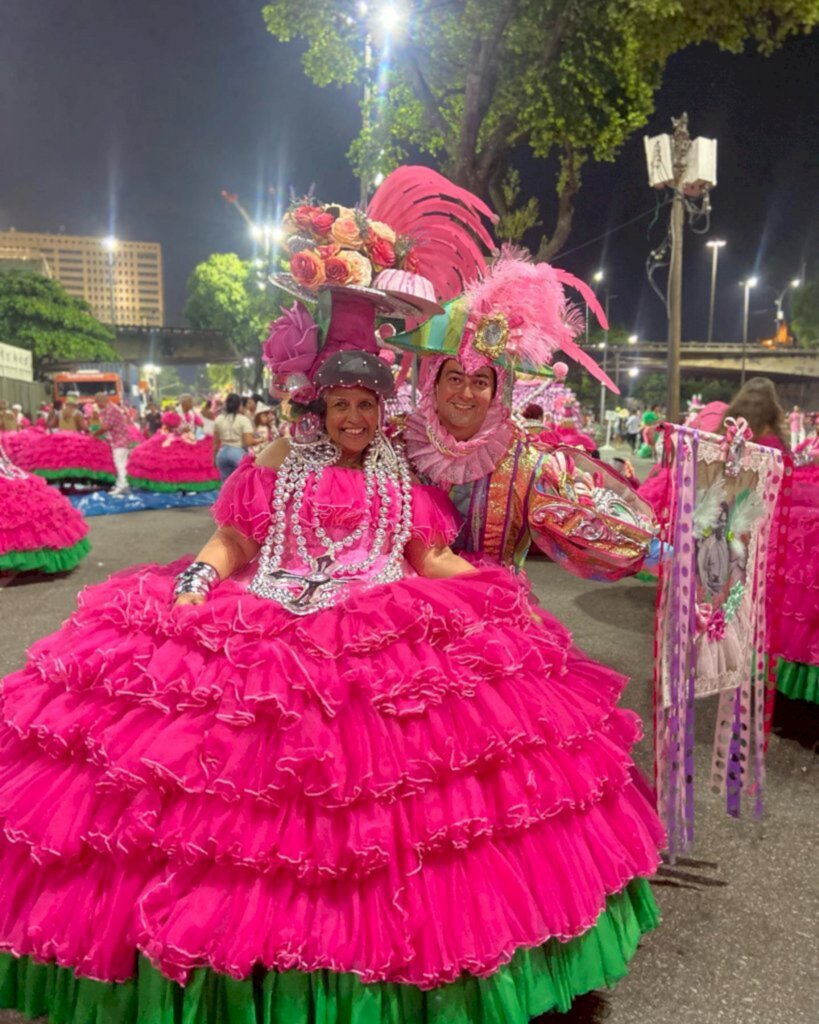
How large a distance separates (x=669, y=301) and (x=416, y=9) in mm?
6008

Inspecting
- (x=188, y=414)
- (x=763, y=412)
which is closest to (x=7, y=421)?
(x=188, y=414)

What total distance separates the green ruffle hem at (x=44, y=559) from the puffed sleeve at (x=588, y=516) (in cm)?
661

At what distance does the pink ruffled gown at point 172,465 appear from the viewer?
46.1ft

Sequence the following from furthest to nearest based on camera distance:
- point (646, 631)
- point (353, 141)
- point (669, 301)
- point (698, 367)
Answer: point (698, 367) → point (353, 141) → point (669, 301) → point (646, 631)

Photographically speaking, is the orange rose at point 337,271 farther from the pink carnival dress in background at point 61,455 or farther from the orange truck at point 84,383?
the orange truck at point 84,383

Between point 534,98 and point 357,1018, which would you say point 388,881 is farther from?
point 534,98

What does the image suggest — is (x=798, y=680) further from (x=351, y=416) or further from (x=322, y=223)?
(x=322, y=223)

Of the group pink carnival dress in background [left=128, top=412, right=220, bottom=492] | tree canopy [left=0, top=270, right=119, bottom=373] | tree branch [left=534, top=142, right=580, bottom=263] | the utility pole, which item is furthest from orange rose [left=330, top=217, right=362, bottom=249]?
tree canopy [left=0, top=270, right=119, bottom=373]

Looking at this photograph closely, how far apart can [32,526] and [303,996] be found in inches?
276

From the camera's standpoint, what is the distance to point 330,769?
177 cm

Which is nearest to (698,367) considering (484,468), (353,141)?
(353,141)

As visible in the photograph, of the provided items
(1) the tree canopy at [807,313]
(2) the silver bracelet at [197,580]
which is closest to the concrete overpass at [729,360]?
(1) the tree canopy at [807,313]

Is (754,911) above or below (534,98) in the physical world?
below

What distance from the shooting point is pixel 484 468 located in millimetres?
2670
